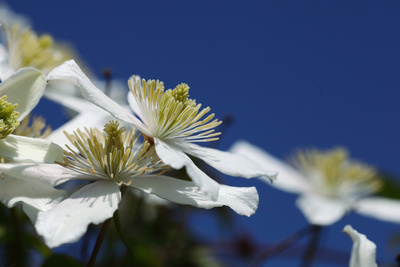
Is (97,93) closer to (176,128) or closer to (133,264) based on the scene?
(176,128)

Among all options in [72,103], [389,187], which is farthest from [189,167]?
[389,187]

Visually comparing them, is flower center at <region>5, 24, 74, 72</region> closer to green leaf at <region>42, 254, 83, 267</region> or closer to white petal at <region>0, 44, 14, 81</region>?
white petal at <region>0, 44, 14, 81</region>

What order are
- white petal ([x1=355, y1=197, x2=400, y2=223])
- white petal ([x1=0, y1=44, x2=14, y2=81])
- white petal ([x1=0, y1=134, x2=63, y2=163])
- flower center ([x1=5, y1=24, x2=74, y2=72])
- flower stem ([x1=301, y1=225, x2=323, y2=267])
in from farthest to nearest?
1. white petal ([x1=355, y1=197, x2=400, y2=223])
2. flower stem ([x1=301, y1=225, x2=323, y2=267])
3. flower center ([x1=5, y1=24, x2=74, y2=72])
4. white petal ([x1=0, y1=44, x2=14, y2=81])
5. white petal ([x1=0, y1=134, x2=63, y2=163])

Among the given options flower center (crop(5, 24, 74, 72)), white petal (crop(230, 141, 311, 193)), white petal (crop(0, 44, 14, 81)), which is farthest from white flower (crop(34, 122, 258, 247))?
white petal (crop(230, 141, 311, 193))

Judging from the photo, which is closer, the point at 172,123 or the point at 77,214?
the point at 77,214

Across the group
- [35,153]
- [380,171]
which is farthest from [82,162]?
[380,171]

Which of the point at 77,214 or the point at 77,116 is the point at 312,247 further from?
the point at 77,214

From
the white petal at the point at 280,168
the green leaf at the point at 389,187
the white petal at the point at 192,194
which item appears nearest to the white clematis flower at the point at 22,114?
the white petal at the point at 192,194
